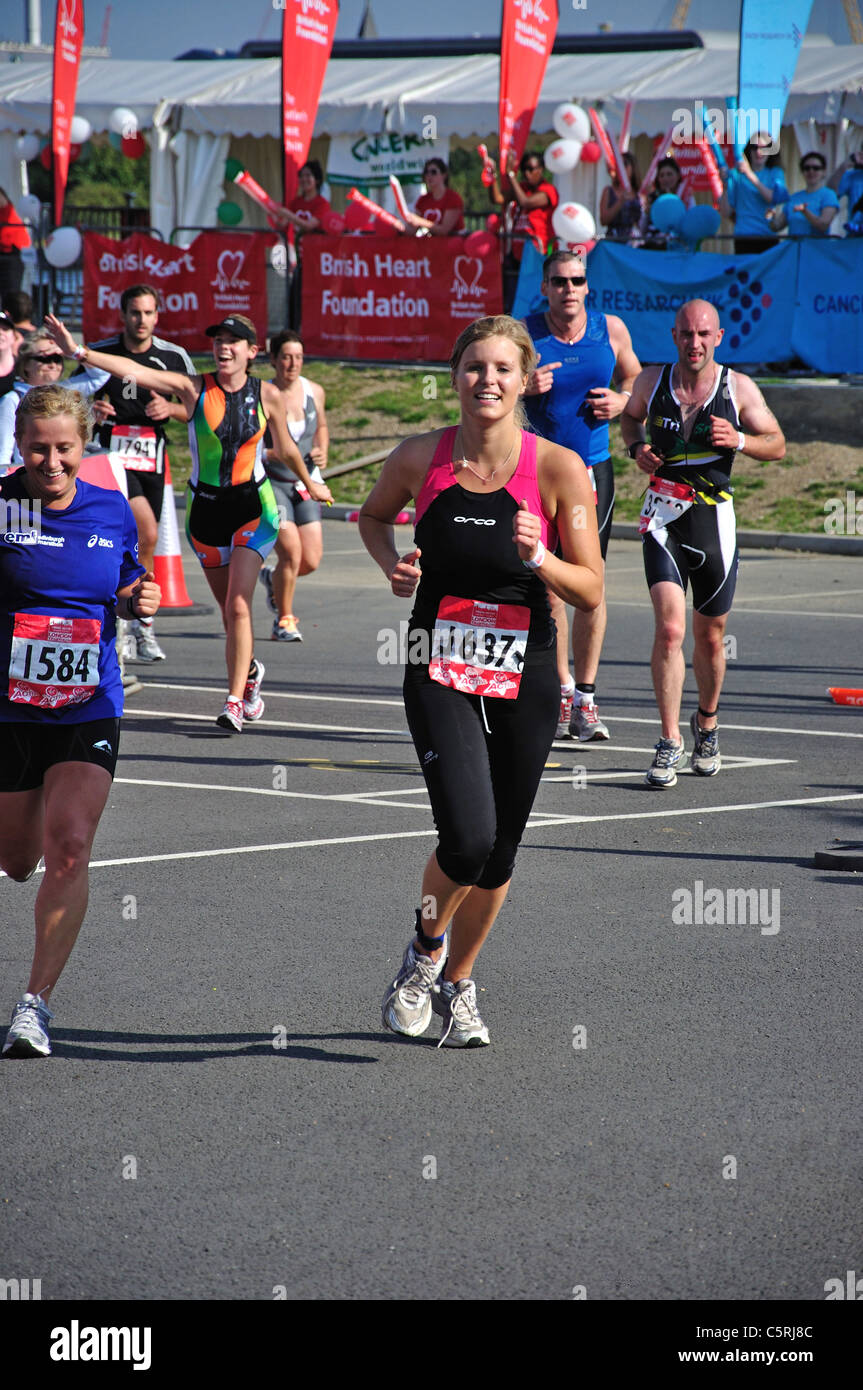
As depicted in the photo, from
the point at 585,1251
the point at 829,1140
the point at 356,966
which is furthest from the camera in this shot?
the point at 356,966

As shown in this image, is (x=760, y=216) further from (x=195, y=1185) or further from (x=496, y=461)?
(x=195, y=1185)

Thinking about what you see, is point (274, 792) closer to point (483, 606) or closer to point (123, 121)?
point (483, 606)

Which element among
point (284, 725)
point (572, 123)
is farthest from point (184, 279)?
point (284, 725)

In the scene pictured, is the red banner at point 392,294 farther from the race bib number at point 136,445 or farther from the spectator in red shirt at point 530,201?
the race bib number at point 136,445

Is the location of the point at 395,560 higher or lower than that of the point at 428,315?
lower

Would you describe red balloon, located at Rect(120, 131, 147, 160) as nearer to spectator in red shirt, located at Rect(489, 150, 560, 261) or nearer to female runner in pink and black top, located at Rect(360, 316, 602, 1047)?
spectator in red shirt, located at Rect(489, 150, 560, 261)

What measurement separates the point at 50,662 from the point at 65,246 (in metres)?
23.0

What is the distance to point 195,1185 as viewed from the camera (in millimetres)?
4008

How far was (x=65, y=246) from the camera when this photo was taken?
86.6 feet

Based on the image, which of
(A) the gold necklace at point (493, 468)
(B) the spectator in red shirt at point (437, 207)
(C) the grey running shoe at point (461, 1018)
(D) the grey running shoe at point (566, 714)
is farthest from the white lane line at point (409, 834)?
(B) the spectator in red shirt at point (437, 207)

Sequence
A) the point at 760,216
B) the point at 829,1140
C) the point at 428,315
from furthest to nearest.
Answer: the point at 428,315
the point at 760,216
the point at 829,1140

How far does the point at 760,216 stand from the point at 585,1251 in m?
19.7
